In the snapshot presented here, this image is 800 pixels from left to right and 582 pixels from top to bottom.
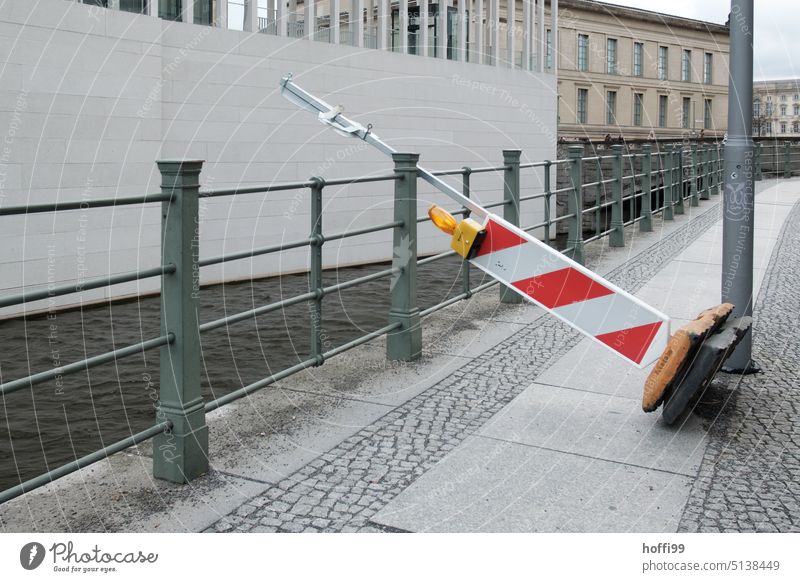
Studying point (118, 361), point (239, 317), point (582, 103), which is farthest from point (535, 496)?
point (582, 103)

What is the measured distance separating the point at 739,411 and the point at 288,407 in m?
2.50

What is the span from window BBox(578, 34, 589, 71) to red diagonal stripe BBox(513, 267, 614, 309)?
169ft

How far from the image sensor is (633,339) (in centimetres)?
484

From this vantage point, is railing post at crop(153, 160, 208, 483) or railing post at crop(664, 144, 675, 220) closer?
railing post at crop(153, 160, 208, 483)

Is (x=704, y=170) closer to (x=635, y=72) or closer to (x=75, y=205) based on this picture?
(x=75, y=205)

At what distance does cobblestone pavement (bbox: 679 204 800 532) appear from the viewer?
362 centimetres

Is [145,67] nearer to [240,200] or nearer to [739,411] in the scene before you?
[240,200]

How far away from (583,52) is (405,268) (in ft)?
171

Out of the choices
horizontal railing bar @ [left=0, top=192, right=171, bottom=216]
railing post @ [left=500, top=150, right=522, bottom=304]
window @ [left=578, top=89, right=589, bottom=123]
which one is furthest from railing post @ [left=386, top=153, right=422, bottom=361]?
window @ [left=578, top=89, right=589, bottom=123]

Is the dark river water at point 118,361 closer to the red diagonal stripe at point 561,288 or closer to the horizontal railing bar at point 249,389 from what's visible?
the horizontal railing bar at point 249,389

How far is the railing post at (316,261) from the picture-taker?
5.27 meters

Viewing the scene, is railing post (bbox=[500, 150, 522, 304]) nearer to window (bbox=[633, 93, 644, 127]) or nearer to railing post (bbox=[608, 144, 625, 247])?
railing post (bbox=[608, 144, 625, 247])

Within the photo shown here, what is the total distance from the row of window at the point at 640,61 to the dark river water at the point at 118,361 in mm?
42581

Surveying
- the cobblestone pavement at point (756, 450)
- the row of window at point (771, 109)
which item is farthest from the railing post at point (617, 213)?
the row of window at point (771, 109)
